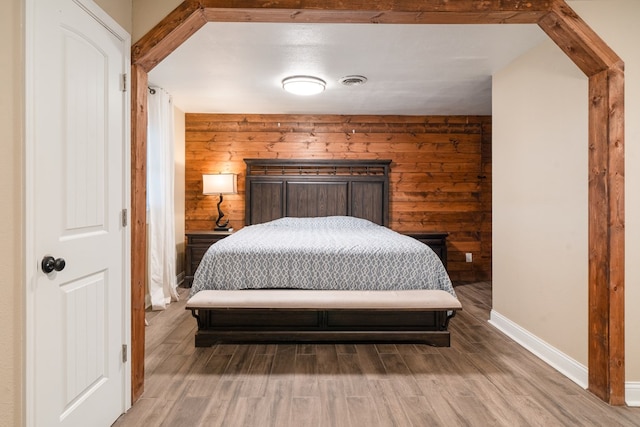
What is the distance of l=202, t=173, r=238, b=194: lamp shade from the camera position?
4.82 meters

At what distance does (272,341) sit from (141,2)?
246 centimetres

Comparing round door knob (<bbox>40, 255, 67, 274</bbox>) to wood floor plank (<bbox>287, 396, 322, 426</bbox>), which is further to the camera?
wood floor plank (<bbox>287, 396, 322, 426</bbox>)

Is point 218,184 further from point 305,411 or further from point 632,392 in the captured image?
point 632,392

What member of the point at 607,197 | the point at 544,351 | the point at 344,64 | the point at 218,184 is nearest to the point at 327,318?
the point at 544,351

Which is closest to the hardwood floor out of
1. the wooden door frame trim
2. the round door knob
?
the wooden door frame trim

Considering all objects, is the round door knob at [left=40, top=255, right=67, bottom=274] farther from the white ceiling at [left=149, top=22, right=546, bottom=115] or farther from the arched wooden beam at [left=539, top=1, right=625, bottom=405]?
the arched wooden beam at [left=539, top=1, right=625, bottom=405]

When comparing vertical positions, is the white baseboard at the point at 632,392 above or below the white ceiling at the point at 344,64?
below

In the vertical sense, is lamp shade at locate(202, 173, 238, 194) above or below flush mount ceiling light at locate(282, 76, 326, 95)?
below

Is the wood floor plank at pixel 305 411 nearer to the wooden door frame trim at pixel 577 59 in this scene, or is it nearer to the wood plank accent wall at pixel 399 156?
A: the wooden door frame trim at pixel 577 59

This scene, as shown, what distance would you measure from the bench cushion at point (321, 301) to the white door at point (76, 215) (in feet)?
2.81

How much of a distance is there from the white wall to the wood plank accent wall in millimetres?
1827

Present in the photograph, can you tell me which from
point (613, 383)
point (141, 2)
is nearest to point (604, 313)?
point (613, 383)

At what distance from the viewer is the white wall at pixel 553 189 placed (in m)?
2.03

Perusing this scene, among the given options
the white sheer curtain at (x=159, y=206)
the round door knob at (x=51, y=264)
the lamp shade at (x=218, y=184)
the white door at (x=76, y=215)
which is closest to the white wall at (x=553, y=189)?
the white door at (x=76, y=215)
